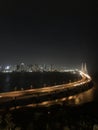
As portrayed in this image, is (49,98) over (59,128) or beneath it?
beneath

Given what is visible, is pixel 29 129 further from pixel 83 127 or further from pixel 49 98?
pixel 49 98

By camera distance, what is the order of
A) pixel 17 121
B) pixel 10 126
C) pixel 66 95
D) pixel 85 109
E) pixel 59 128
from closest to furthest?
pixel 10 126
pixel 59 128
pixel 17 121
pixel 85 109
pixel 66 95

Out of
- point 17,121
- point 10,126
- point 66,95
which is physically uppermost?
point 10,126

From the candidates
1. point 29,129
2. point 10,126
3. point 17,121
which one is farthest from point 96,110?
point 10,126

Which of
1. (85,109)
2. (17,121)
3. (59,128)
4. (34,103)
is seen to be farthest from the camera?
(34,103)

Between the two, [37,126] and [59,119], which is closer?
[37,126]

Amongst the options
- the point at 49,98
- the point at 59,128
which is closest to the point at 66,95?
the point at 49,98

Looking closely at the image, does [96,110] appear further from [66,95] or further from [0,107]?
[66,95]

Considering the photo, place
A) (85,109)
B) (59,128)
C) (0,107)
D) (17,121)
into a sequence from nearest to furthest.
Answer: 1. (59,128)
2. (17,121)
3. (85,109)
4. (0,107)

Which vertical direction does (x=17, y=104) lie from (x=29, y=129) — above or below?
below

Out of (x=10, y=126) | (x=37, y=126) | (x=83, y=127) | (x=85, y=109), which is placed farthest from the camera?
(x=85, y=109)
